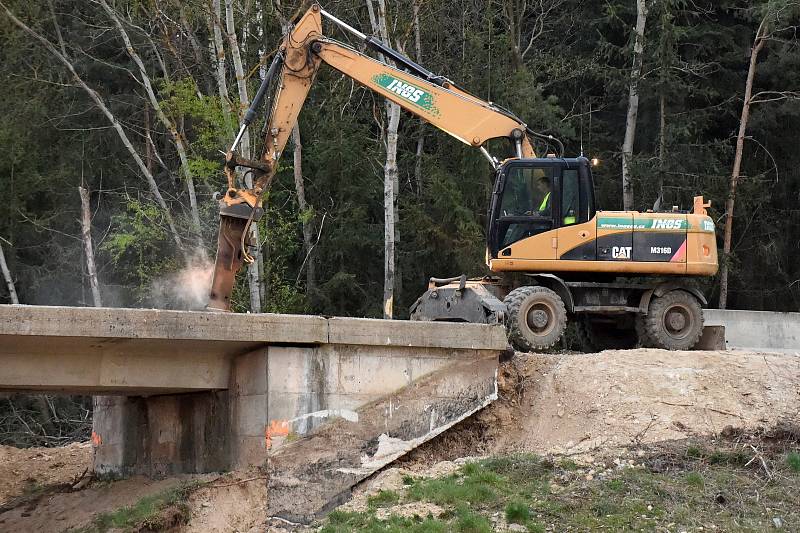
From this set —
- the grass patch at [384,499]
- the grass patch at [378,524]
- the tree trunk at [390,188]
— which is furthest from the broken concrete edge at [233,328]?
the tree trunk at [390,188]

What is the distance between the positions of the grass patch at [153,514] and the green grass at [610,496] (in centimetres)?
184

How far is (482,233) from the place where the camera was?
3105cm

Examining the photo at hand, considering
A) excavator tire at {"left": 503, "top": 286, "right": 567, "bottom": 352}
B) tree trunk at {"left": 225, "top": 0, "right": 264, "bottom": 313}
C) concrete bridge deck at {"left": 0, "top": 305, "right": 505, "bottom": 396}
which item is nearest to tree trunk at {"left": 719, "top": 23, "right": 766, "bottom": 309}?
tree trunk at {"left": 225, "top": 0, "right": 264, "bottom": 313}

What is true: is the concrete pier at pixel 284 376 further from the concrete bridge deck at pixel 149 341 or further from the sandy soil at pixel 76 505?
the sandy soil at pixel 76 505

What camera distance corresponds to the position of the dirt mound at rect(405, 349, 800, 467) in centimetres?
1474

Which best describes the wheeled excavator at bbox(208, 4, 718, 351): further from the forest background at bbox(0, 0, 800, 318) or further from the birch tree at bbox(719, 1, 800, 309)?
the birch tree at bbox(719, 1, 800, 309)

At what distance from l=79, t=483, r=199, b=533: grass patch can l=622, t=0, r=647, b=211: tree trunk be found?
1969cm

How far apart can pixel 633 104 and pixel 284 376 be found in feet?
67.4

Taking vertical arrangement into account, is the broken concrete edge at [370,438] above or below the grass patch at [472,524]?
above

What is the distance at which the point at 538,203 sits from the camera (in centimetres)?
1798

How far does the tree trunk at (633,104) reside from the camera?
1243 inches

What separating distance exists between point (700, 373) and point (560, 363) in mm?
1827

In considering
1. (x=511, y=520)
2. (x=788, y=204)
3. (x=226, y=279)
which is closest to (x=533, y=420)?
(x=511, y=520)

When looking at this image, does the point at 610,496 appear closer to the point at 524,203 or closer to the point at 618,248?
the point at 618,248
